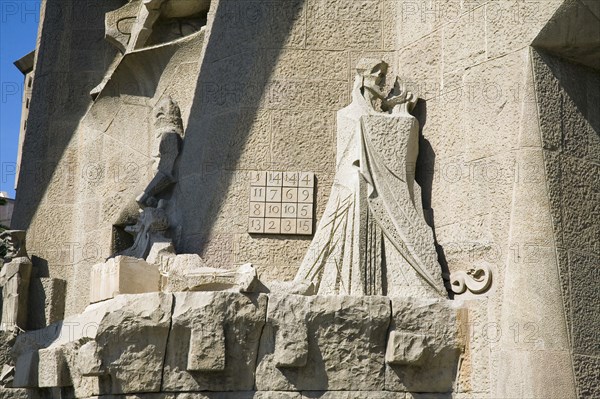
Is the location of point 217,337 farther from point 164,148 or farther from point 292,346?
point 164,148

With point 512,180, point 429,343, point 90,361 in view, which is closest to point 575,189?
point 512,180

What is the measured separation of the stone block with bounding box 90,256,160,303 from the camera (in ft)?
31.3

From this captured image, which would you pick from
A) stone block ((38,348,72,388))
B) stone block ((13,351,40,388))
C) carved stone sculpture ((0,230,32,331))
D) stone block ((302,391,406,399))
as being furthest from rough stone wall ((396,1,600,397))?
carved stone sculpture ((0,230,32,331))

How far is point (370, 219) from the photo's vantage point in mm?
9320

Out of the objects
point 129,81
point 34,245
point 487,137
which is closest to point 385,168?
point 487,137

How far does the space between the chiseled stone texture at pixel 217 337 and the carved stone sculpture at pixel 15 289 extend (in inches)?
144

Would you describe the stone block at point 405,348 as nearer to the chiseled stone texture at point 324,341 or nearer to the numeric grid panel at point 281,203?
the chiseled stone texture at point 324,341

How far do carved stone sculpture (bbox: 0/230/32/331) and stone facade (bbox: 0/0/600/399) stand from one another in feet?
2.41

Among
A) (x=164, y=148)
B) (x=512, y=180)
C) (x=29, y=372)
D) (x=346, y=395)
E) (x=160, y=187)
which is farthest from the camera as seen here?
(x=164, y=148)

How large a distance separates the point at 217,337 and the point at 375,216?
1.65m

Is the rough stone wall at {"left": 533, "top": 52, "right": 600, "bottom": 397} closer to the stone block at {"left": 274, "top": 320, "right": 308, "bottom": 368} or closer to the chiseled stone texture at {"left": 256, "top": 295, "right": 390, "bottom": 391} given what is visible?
the chiseled stone texture at {"left": 256, "top": 295, "right": 390, "bottom": 391}

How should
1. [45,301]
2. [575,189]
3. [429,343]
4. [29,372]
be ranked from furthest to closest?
[45,301]
[29,372]
[575,189]
[429,343]

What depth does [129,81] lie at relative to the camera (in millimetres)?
12359

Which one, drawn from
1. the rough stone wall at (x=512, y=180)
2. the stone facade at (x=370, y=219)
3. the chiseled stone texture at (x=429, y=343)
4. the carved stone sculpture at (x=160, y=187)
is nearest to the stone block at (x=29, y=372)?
the stone facade at (x=370, y=219)
